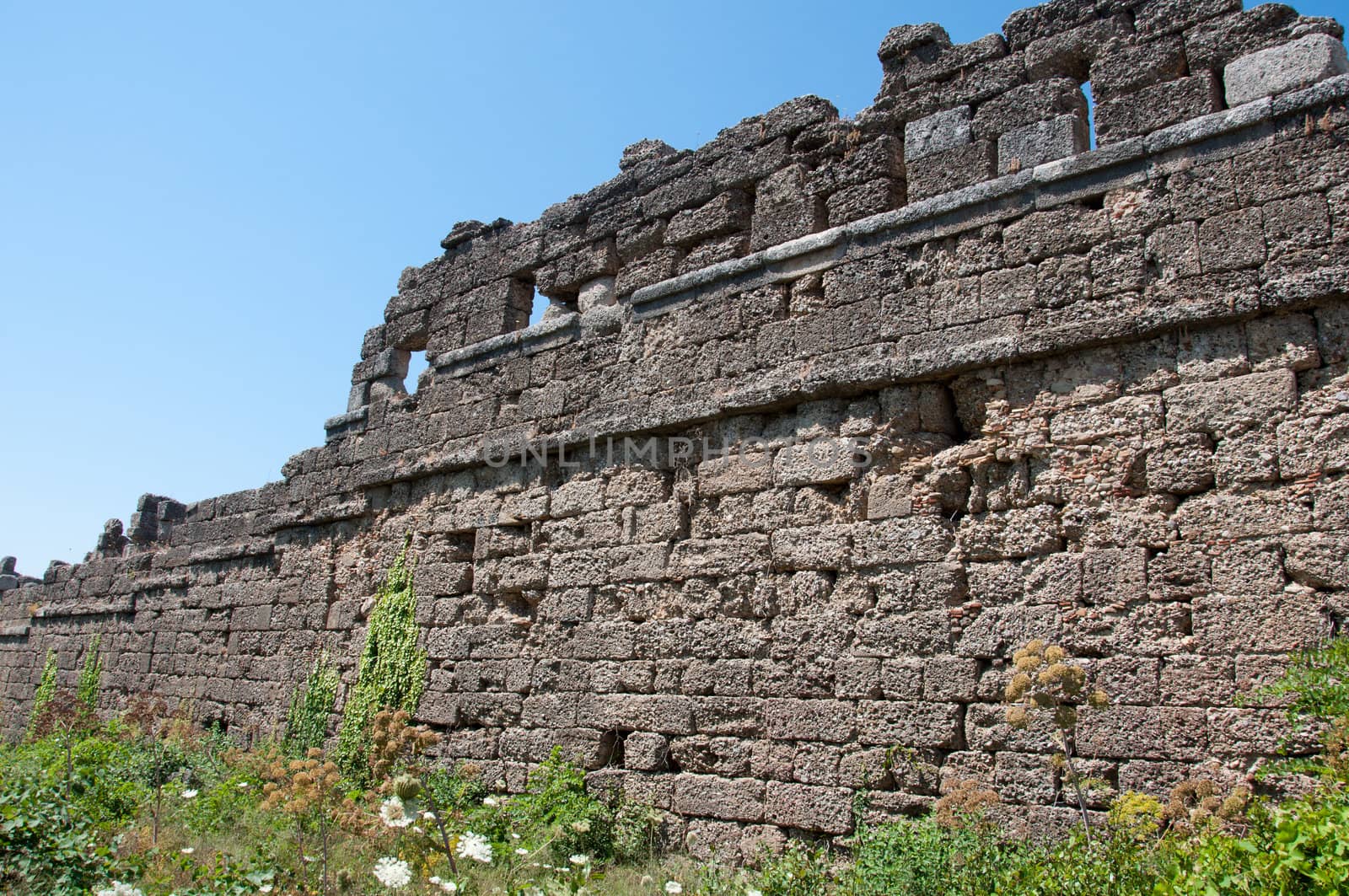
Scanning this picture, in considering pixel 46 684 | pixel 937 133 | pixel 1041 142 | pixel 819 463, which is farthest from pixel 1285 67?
pixel 46 684

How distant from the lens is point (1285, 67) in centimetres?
482

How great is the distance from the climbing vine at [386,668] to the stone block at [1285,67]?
6.06 metres

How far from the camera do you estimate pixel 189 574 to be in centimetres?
1082

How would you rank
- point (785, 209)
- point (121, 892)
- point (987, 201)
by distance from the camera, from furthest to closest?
point (785, 209) < point (987, 201) < point (121, 892)

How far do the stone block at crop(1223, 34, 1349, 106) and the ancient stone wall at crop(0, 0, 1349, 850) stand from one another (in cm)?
2

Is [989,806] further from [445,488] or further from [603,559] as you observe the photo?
[445,488]

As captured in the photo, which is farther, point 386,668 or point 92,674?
point 92,674

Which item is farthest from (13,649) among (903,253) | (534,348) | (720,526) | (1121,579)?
(1121,579)

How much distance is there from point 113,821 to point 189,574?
14.3 feet

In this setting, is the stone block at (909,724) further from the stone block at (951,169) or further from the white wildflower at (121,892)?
the white wildflower at (121,892)

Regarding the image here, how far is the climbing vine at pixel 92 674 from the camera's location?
1195 centimetres

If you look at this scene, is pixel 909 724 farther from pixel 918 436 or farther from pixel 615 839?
pixel 615 839

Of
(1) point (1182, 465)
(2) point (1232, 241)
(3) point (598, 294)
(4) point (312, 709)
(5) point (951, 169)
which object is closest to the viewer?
(1) point (1182, 465)

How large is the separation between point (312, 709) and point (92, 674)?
5.43 metres
